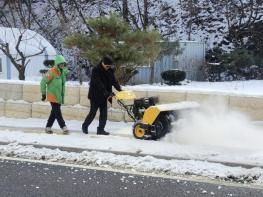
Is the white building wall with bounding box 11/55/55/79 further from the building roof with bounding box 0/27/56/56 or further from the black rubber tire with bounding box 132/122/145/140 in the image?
the black rubber tire with bounding box 132/122/145/140

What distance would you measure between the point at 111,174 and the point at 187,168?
0.98 metres

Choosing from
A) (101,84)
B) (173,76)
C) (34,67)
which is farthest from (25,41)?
(101,84)

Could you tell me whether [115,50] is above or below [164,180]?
above

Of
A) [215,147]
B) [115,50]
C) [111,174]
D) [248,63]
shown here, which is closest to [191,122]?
[215,147]

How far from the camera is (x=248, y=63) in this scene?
26.5 m

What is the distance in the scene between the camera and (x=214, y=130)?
9.32m

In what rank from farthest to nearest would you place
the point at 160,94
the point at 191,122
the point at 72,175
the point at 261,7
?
the point at 261,7 → the point at 160,94 → the point at 191,122 → the point at 72,175

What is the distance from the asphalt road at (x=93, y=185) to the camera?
5.88 meters

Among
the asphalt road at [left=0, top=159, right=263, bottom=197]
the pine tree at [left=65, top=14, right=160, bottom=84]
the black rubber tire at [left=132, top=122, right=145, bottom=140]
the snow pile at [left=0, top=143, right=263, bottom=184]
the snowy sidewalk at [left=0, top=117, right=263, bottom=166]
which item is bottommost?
the asphalt road at [left=0, top=159, right=263, bottom=197]

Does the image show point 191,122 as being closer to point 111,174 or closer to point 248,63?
point 111,174

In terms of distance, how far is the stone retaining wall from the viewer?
986 centimetres

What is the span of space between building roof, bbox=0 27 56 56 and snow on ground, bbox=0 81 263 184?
14.5m

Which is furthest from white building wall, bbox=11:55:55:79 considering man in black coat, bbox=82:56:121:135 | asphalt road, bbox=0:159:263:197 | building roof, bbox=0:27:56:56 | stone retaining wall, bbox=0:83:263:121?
asphalt road, bbox=0:159:263:197

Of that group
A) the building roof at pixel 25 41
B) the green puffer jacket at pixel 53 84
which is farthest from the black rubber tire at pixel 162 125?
the building roof at pixel 25 41
